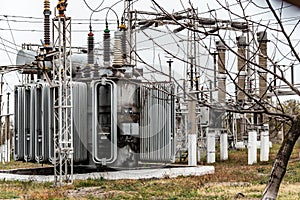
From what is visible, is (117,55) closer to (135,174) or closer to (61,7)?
(61,7)

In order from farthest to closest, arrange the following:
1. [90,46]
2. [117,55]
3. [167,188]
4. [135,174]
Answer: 1. [90,46]
2. [135,174]
3. [117,55]
4. [167,188]

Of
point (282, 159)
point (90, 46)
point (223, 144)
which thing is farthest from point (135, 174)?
point (282, 159)

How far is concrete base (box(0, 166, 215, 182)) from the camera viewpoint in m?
15.3

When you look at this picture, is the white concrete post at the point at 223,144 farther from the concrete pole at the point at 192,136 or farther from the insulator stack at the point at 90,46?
the insulator stack at the point at 90,46

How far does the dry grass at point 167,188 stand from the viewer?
1154 cm

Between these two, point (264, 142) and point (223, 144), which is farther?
point (223, 144)

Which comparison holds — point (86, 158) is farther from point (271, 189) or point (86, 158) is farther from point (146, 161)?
point (271, 189)

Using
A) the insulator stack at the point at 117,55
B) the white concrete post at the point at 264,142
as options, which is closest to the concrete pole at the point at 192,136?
the white concrete post at the point at 264,142

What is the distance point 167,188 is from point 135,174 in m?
3.02

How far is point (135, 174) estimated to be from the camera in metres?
16.0

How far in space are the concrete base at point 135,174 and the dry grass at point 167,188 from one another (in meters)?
0.44

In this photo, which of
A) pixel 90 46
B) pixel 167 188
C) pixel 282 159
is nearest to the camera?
pixel 282 159

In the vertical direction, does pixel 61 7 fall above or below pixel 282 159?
above

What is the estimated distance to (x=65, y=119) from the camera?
1384 centimetres
